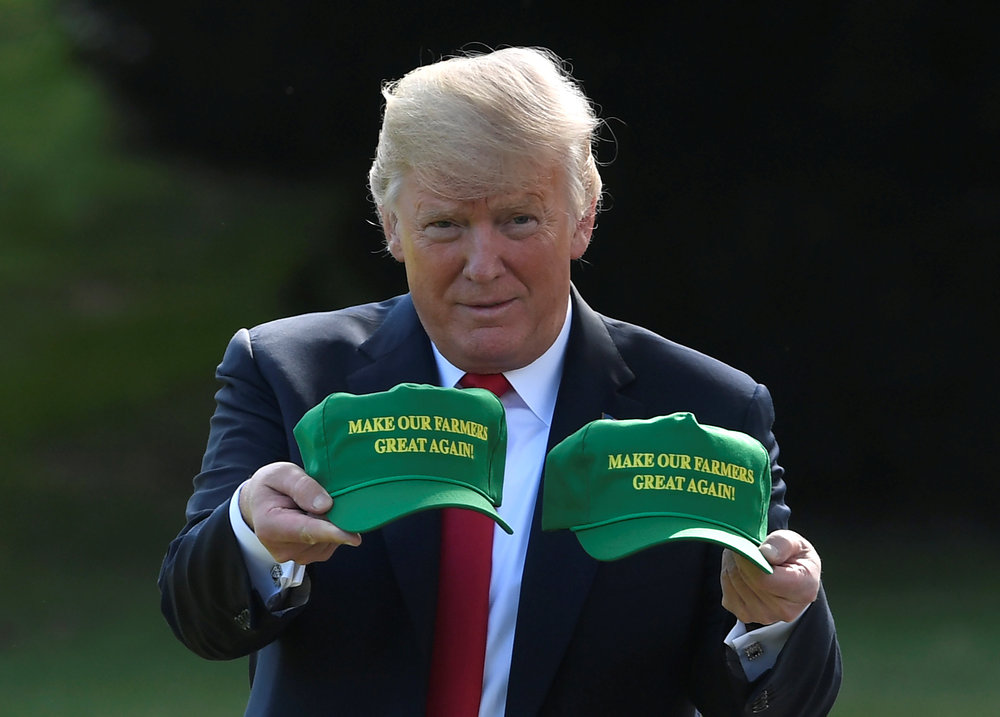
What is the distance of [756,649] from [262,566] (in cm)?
58

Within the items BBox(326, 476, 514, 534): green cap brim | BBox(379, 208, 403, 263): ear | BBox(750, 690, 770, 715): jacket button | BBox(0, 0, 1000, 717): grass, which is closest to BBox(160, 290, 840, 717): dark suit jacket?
BBox(750, 690, 770, 715): jacket button

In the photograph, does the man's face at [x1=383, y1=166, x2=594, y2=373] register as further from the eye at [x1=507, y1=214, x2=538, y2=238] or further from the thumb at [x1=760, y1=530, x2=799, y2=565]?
the thumb at [x1=760, y1=530, x2=799, y2=565]

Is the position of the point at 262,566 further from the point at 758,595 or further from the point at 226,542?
the point at 758,595

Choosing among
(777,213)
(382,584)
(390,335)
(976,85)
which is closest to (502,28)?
(777,213)

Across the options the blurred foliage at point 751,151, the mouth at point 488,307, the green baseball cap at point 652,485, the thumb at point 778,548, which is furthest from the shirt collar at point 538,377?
the blurred foliage at point 751,151

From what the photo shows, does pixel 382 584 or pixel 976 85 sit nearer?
pixel 382 584

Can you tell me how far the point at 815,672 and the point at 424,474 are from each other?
1.79ft

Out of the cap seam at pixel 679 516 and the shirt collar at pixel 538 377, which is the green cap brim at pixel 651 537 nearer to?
the cap seam at pixel 679 516

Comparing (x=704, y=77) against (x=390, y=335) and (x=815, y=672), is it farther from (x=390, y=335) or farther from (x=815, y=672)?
(x=815, y=672)

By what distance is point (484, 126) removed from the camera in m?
1.72

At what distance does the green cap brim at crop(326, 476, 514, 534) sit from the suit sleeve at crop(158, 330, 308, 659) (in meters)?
0.21

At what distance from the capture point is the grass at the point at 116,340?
4766mm

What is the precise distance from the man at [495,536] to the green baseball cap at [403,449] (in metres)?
0.18

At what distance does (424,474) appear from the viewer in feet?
4.85
